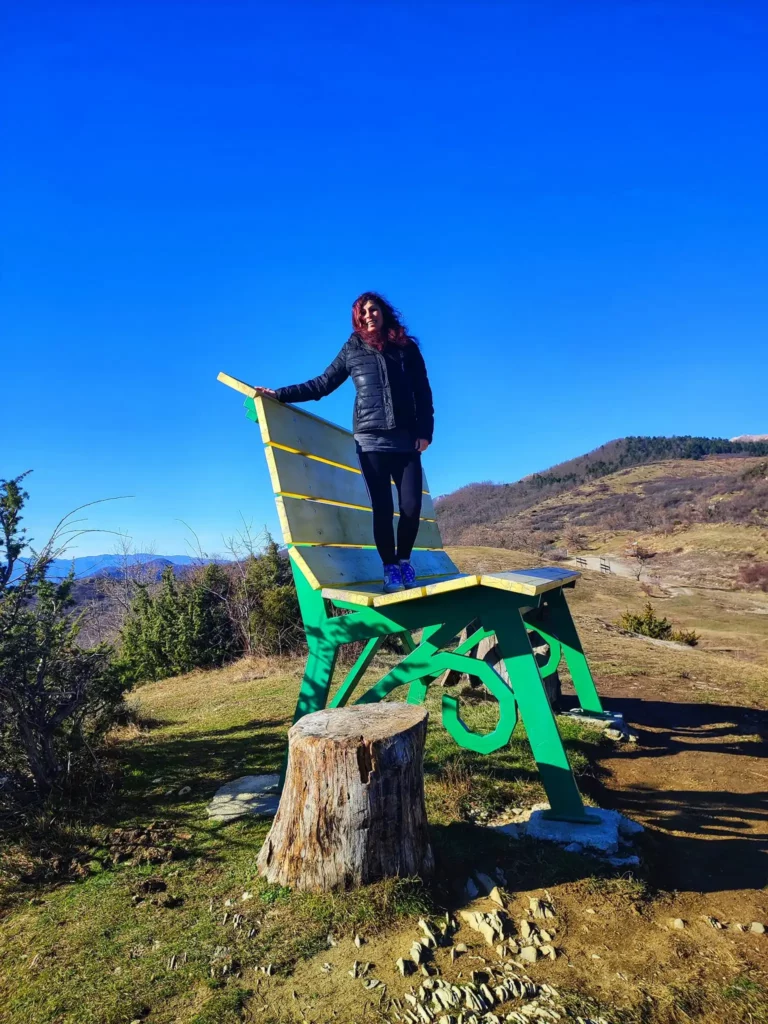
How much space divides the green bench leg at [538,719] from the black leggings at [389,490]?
3.44 feet

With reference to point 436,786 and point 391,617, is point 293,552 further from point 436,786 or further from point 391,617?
point 436,786

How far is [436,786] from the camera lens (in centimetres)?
388

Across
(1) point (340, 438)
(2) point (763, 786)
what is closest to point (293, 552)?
(1) point (340, 438)

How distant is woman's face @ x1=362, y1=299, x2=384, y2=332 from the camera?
390 centimetres

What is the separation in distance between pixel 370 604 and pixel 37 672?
2248mm

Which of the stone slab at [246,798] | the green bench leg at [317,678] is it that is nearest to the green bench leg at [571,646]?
the green bench leg at [317,678]

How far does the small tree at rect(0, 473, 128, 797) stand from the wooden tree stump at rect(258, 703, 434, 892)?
6.57ft

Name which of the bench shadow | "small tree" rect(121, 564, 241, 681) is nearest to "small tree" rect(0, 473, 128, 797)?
the bench shadow

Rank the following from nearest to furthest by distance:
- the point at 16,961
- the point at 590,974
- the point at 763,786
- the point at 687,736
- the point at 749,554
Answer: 1. the point at 590,974
2. the point at 16,961
3. the point at 763,786
4. the point at 687,736
5. the point at 749,554

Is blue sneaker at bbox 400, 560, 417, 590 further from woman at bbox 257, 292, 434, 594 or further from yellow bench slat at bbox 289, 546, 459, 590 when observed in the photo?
yellow bench slat at bbox 289, 546, 459, 590

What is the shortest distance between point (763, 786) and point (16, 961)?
15.0 feet

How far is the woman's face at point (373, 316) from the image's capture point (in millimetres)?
3900

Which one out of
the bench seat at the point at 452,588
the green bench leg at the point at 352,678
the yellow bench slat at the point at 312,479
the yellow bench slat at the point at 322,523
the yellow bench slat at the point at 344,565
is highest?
the yellow bench slat at the point at 312,479

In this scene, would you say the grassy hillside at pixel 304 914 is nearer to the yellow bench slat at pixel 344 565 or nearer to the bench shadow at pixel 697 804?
the bench shadow at pixel 697 804
